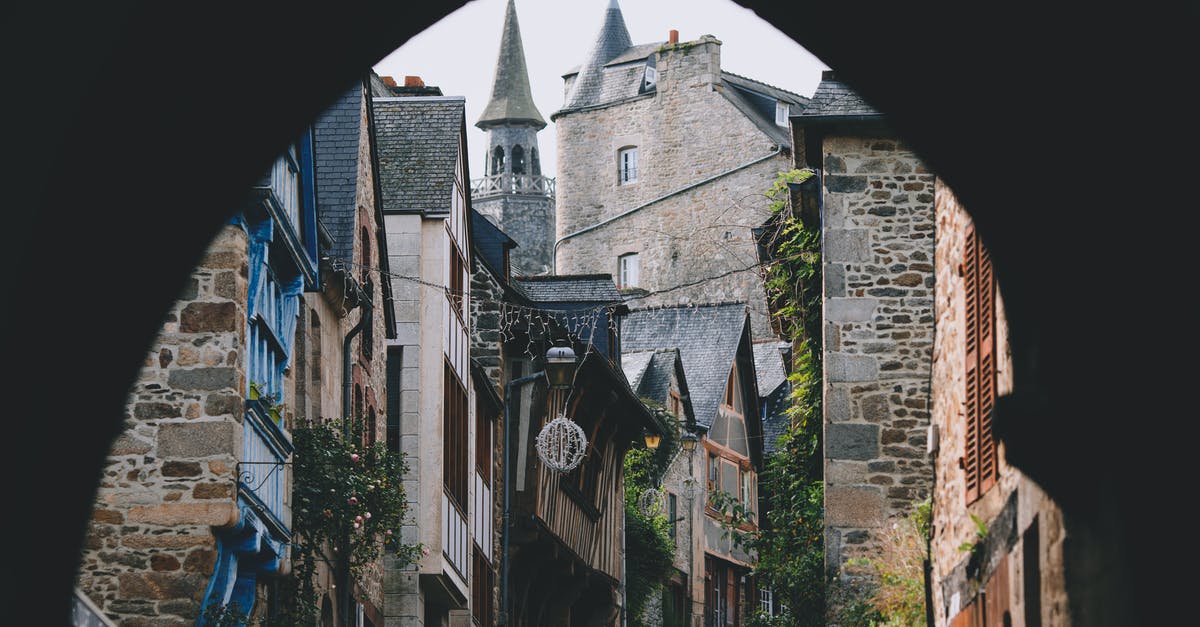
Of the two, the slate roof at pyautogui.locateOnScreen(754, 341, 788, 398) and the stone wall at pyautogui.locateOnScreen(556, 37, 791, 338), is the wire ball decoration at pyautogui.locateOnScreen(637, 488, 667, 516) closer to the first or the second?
the slate roof at pyautogui.locateOnScreen(754, 341, 788, 398)

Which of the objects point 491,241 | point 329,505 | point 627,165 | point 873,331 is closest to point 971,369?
point 873,331

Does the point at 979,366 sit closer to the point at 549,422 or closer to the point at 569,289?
the point at 549,422

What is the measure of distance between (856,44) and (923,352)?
873cm

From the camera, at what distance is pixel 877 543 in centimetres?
1644

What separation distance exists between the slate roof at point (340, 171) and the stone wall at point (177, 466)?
5.01 m

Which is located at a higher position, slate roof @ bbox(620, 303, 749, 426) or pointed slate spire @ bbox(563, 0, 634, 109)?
pointed slate spire @ bbox(563, 0, 634, 109)

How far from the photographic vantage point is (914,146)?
8.38 meters

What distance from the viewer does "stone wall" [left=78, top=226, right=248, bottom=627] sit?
41.0ft

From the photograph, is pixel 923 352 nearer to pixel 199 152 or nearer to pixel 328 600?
pixel 328 600

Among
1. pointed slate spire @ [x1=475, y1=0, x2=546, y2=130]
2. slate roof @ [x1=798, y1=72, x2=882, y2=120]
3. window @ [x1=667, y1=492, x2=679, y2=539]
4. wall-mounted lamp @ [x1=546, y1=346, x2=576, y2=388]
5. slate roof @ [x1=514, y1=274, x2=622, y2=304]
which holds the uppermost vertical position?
pointed slate spire @ [x1=475, y1=0, x2=546, y2=130]

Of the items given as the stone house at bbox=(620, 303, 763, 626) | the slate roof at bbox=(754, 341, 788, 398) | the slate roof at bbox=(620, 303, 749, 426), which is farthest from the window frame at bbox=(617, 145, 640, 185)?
the slate roof at bbox=(620, 303, 749, 426)

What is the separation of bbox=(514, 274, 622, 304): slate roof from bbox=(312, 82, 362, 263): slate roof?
32.1 feet

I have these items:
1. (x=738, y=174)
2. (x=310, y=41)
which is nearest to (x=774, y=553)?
(x=310, y=41)

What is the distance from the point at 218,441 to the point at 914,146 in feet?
19.7
